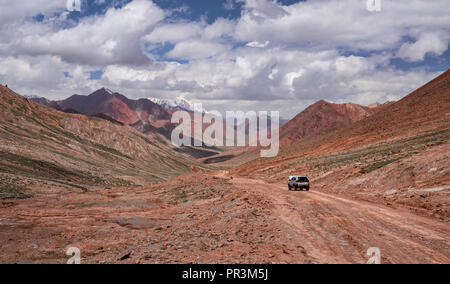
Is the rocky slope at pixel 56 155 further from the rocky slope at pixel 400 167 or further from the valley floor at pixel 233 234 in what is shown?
the rocky slope at pixel 400 167

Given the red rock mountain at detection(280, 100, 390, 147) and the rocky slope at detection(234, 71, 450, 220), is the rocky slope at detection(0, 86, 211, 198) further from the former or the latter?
the red rock mountain at detection(280, 100, 390, 147)

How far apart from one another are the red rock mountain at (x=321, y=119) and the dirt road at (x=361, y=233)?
425 feet

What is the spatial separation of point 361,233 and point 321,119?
150216 mm

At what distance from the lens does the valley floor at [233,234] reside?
11641 mm

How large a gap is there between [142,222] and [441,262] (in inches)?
716

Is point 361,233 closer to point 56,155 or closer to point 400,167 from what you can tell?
point 400,167

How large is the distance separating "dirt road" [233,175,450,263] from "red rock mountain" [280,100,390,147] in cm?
12960

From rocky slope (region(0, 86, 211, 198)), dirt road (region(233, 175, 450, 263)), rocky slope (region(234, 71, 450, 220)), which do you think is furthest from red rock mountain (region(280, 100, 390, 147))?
dirt road (region(233, 175, 450, 263))

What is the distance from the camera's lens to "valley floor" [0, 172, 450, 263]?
1164cm

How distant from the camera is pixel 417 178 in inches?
1089

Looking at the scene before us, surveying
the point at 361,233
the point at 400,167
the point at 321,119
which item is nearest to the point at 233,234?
the point at 361,233

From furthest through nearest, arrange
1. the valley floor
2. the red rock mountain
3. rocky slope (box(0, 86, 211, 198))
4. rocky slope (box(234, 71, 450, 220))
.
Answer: the red rock mountain
rocky slope (box(0, 86, 211, 198))
rocky slope (box(234, 71, 450, 220))
the valley floor

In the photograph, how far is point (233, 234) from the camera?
47.8 ft

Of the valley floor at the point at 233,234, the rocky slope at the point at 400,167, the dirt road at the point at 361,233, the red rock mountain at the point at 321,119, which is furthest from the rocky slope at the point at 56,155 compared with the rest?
the red rock mountain at the point at 321,119
